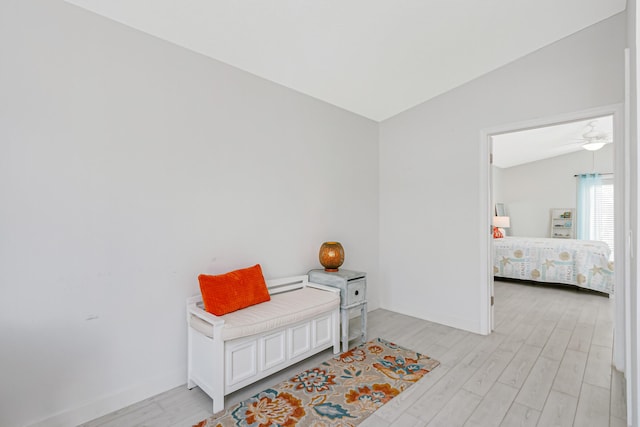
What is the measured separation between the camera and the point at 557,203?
6.93 meters

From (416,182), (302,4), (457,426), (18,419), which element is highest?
(302,4)

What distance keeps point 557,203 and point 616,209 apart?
Result: 5.39 meters

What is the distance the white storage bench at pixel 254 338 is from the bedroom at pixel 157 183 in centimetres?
24

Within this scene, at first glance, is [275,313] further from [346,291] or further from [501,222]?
[501,222]

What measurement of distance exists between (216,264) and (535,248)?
5002mm

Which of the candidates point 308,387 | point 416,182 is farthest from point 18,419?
point 416,182

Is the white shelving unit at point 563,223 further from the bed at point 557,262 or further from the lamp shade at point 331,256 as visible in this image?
the lamp shade at point 331,256

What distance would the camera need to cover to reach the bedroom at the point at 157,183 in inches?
64.6

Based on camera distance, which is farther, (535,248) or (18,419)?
(535,248)

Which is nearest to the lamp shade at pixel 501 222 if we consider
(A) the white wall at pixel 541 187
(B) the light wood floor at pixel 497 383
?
(A) the white wall at pixel 541 187

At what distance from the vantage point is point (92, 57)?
6.02ft

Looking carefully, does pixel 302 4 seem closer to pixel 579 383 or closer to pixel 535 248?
pixel 579 383

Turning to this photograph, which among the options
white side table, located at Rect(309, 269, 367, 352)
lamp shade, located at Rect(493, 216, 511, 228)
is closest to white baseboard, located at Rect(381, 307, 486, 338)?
white side table, located at Rect(309, 269, 367, 352)

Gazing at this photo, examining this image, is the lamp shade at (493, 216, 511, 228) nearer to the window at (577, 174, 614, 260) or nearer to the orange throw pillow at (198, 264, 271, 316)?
the window at (577, 174, 614, 260)
